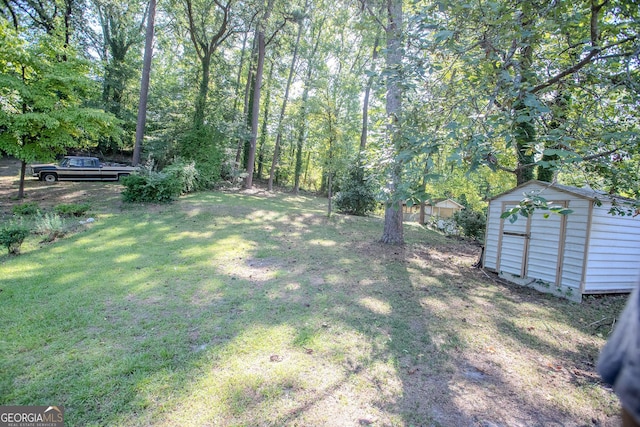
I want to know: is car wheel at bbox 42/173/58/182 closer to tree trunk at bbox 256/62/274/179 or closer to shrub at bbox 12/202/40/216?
shrub at bbox 12/202/40/216

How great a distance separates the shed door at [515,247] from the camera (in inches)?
248

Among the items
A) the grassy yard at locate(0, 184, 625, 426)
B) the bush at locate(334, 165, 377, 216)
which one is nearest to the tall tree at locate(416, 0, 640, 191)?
the grassy yard at locate(0, 184, 625, 426)

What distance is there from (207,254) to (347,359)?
4056 mm

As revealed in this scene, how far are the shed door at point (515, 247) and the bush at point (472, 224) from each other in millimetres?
5016

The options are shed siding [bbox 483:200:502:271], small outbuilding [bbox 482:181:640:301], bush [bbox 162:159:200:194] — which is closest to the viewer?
small outbuilding [bbox 482:181:640:301]

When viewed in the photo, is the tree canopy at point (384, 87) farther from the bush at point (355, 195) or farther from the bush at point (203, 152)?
the bush at point (355, 195)

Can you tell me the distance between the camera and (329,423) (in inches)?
87.4

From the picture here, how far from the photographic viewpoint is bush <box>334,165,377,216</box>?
43.0 ft

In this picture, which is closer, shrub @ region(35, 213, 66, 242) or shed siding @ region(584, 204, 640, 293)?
shed siding @ region(584, 204, 640, 293)

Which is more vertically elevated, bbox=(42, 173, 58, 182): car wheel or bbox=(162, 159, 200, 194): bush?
bbox=(162, 159, 200, 194): bush

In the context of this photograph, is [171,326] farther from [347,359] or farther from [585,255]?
[585,255]

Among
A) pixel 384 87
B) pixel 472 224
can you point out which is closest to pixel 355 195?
pixel 472 224

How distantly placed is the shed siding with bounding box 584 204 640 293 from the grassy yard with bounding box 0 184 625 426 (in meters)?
0.39

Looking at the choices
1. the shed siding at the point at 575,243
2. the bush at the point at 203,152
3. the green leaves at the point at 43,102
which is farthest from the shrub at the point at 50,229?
the shed siding at the point at 575,243
